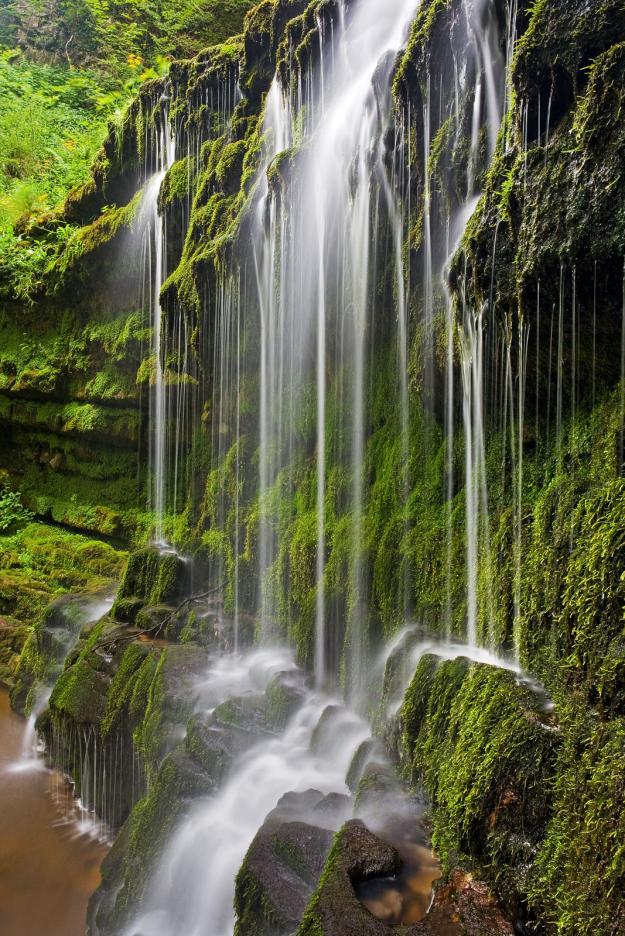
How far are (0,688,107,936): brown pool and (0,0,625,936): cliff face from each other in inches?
28.1

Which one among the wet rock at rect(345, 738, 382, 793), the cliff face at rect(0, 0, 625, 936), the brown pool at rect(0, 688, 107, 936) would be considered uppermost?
the cliff face at rect(0, 0, 625, 936)

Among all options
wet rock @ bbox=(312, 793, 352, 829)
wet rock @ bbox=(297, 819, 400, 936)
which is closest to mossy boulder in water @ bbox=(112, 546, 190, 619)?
wet rock @ bbox=(312, 793, 352, 829)

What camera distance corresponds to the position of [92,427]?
36.0 feet

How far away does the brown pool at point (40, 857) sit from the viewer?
511 centimetres

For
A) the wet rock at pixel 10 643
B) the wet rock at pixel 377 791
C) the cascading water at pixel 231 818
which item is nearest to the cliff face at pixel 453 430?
the wet rock at pixel 377 791

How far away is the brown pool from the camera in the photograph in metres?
5.11

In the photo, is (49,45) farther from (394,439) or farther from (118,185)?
(394,439)

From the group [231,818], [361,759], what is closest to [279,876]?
[361,759]

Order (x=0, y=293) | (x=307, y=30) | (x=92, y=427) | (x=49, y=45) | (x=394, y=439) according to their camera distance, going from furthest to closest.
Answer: (x=49, y=45), (x=0, y=293), (x=92, y=427), (x=307, y=30), (x=394, y=439)

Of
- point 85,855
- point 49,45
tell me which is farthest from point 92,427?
point 49,45

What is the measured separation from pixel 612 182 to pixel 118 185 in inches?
414

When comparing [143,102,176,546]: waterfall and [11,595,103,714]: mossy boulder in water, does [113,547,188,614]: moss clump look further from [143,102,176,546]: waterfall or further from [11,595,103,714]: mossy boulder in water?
[143,102,176,546]: waterfall

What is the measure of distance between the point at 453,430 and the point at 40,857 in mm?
5737

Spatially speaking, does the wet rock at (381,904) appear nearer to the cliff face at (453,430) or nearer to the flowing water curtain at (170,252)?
the cliff face at (453,430)
